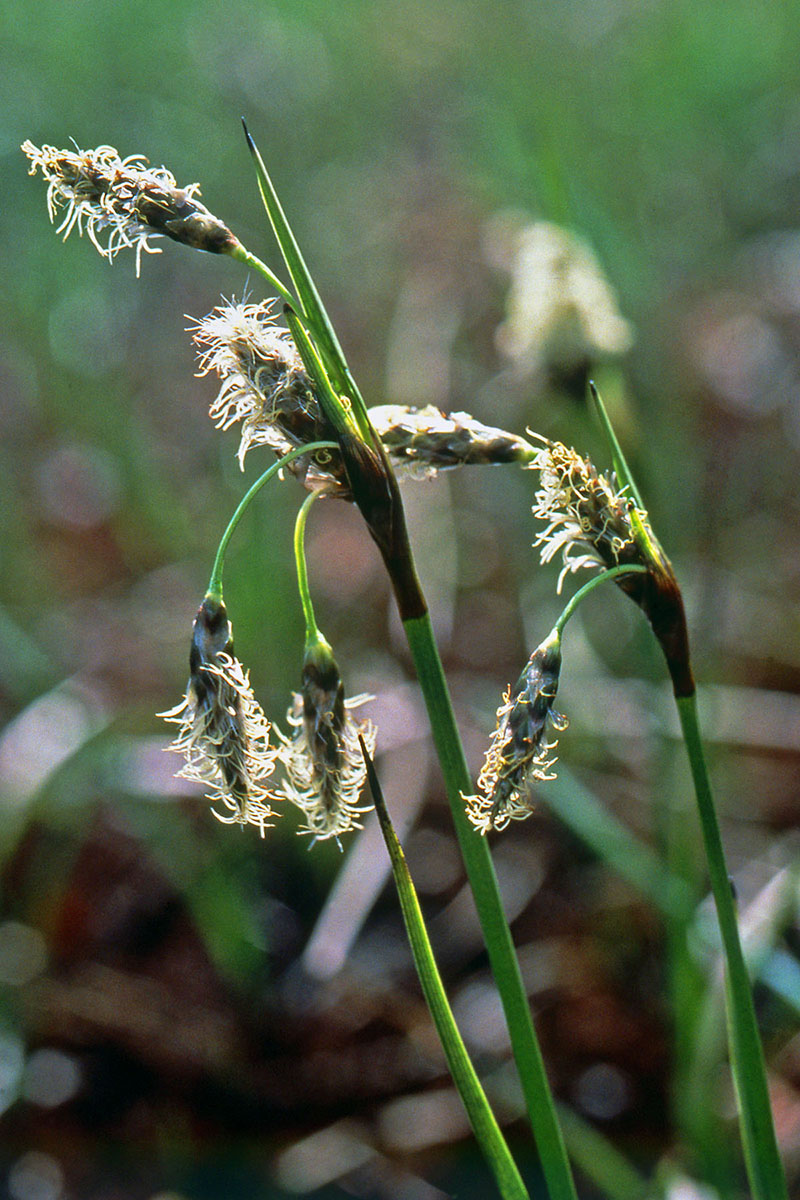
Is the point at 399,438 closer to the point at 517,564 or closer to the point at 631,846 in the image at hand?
the point at 631,846

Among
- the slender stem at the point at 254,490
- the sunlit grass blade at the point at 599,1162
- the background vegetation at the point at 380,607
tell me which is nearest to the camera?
the slender stem at the point at 254,490

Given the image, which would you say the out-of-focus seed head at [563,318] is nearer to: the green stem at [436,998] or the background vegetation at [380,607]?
the background vegetation at [380,607]

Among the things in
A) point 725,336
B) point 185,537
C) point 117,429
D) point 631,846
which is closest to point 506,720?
point 631,846

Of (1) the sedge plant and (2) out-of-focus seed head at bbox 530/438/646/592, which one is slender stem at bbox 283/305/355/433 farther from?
(2) out-of-focus seed head at bbox 530/438/646/592

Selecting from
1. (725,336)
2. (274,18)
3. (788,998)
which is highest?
(274,18)

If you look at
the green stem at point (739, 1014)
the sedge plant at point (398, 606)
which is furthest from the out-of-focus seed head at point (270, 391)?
the green stem at point (739, 1014)

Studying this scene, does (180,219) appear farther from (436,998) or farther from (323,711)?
(436,998)

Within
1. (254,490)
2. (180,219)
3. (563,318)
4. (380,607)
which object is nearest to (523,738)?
(254,490)
